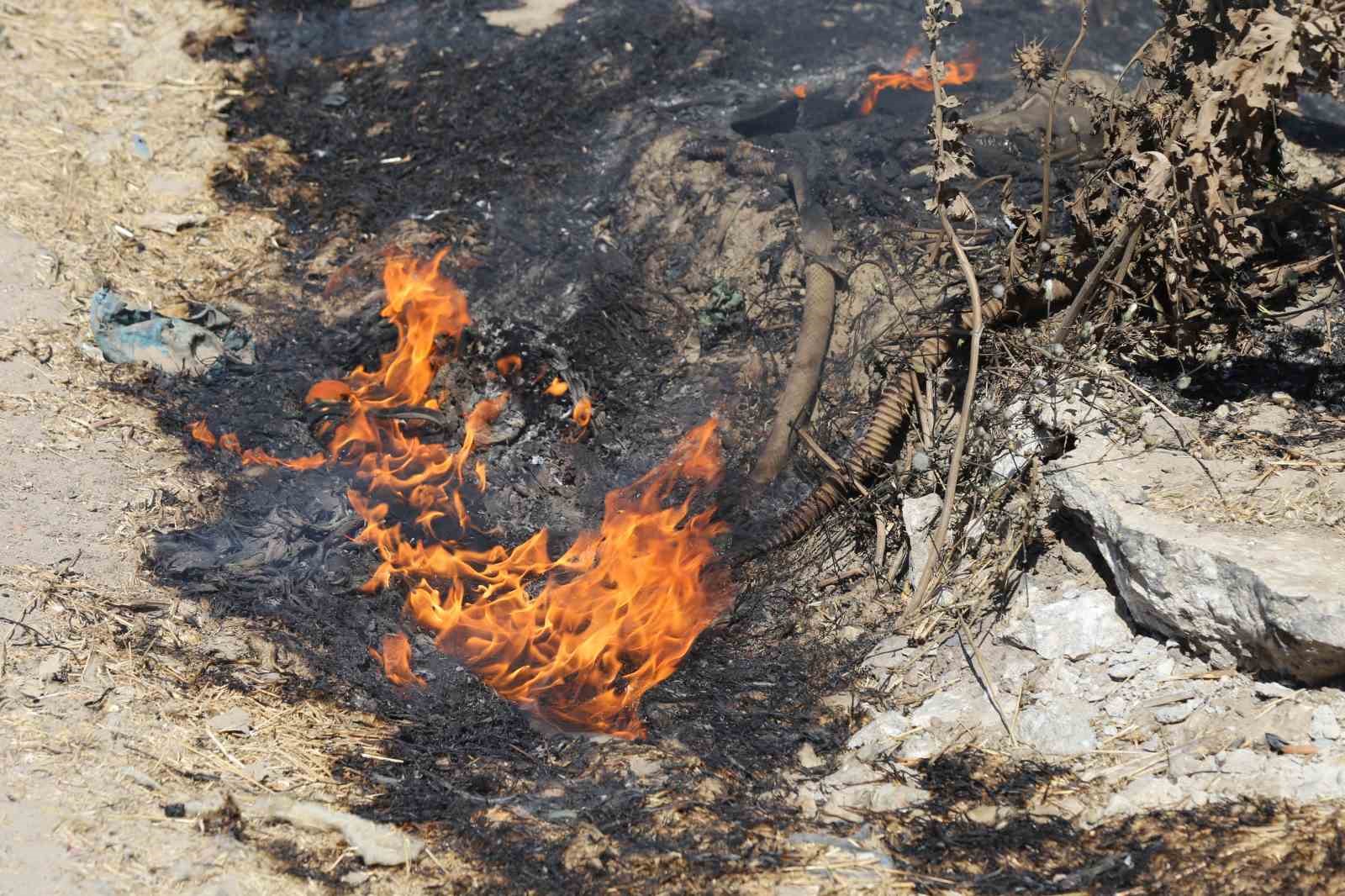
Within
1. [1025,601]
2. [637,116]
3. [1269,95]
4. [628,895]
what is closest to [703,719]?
[628,895]

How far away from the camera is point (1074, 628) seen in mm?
4477

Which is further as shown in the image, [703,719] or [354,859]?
[703,719]

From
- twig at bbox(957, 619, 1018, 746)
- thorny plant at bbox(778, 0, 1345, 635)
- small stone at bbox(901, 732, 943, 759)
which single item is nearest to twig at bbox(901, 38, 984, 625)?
thorny plant at bbox(778, 0, 1345, 635)

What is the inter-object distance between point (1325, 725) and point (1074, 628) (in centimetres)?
100

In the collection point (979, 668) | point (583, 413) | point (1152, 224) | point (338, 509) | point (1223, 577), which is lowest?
point (338, 509)

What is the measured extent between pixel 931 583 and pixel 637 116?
562 cm

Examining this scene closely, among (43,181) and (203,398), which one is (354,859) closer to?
(203,398)

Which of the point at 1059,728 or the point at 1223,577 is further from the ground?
the point at 1223,577

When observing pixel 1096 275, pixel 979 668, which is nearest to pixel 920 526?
pixel 979 668

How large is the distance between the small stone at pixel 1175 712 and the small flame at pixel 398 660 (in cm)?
328

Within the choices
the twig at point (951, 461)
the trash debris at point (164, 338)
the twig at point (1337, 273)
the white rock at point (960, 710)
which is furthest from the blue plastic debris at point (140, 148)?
the twig at point (1337, 273)

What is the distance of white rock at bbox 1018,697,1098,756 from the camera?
4066mm

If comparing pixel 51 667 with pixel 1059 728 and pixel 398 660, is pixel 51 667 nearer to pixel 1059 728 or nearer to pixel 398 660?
pixel 398 660

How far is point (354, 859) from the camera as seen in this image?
3.93m
